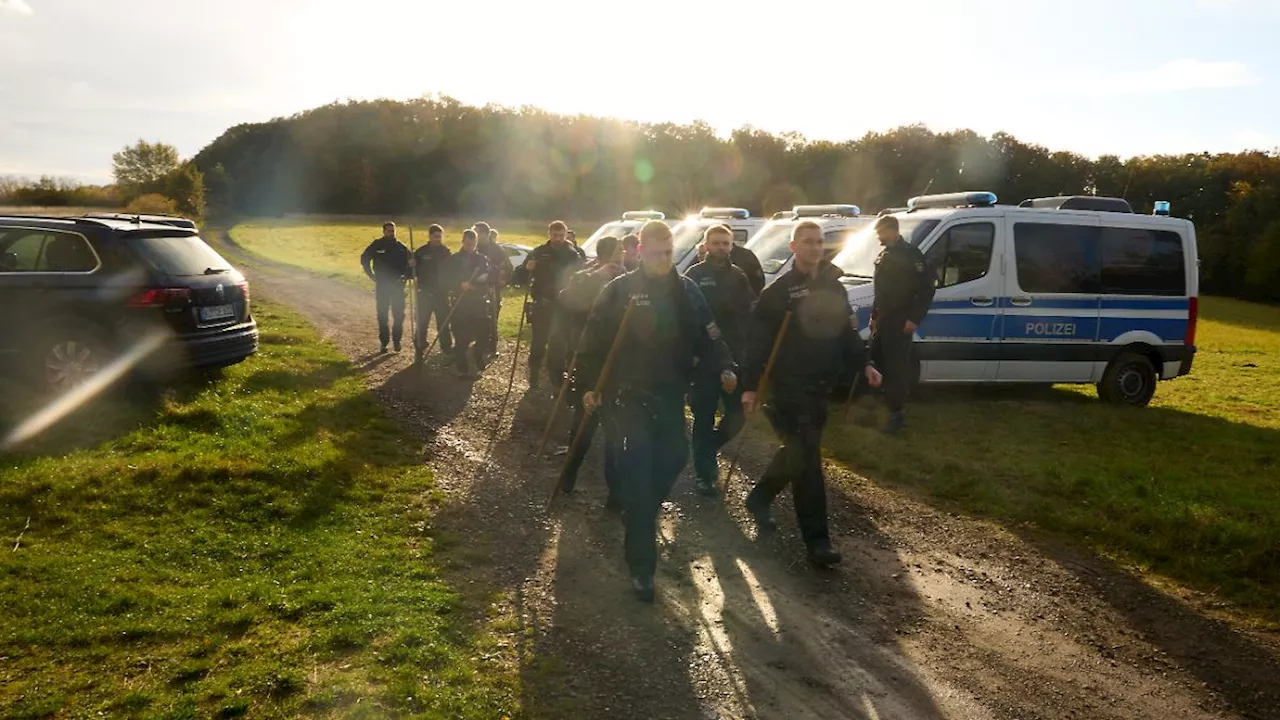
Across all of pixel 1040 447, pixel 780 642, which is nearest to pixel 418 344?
pixel 1040 447

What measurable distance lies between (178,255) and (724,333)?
5.83 metres

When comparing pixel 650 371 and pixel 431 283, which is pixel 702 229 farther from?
pixel 650 371

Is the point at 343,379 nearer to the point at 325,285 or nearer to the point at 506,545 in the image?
the point at 506,545

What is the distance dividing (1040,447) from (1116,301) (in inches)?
129

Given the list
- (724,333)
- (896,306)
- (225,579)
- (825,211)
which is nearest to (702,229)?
(825,211)

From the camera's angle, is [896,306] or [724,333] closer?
[724,333]

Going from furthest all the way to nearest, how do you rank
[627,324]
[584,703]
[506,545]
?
1. [506,545]
2. [627,324]
3. [584,703]

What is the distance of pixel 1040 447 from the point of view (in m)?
8.87

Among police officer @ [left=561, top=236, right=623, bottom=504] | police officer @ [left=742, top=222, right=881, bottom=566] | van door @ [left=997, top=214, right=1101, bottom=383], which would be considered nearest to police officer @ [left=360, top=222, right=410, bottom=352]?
police officer @ [left=561, top=236, right=623, bottom=504]

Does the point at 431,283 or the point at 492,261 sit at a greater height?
the point at 492,261

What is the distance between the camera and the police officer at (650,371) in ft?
17.0

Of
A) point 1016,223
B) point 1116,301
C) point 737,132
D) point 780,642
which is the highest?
point 737,132

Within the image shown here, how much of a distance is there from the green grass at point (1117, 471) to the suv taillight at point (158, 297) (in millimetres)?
6730

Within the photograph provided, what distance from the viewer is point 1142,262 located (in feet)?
36.4
